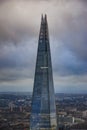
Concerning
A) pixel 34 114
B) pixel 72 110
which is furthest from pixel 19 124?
pixel 72 110

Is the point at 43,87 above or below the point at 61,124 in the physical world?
above

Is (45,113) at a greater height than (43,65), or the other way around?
(43,65)

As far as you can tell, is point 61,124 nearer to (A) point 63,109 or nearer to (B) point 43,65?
(A) point 63,109

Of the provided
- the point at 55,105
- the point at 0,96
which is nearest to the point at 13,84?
the point at 0,96

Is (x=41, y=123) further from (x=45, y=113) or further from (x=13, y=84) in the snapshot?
(x=13, y=84)

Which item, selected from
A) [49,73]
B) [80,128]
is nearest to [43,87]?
[49,73]
